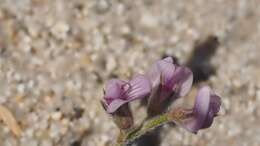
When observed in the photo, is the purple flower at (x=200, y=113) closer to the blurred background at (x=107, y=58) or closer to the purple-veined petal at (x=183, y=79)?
the purple-veined petal at (x=183, y=79)

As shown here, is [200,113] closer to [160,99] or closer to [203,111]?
[203,111]

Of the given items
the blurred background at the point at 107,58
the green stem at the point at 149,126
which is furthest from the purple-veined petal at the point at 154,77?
the blurred background at the point at 107,58

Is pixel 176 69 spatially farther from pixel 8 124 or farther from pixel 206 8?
pixel 206 8

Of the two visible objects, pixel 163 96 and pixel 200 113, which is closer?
pixel 200 113

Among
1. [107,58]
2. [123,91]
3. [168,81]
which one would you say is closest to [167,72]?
[168,81]

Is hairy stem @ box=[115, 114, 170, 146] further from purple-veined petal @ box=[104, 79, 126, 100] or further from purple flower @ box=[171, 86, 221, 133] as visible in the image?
purple-veined petal @ box=[104, 79, 126, 100]
